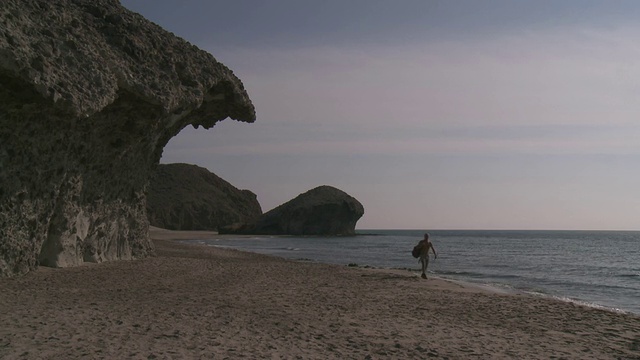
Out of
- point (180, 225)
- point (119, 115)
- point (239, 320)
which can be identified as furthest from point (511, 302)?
point (180, 225)

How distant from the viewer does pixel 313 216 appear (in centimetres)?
11375

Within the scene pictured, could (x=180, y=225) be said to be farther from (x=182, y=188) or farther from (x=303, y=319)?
(x=303, y=319)

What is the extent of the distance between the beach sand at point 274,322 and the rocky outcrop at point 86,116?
5.52ft

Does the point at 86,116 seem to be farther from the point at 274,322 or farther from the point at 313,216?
the point at 313,216

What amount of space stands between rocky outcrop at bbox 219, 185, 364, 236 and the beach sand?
97300 mm

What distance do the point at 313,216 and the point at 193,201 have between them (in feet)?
89.0

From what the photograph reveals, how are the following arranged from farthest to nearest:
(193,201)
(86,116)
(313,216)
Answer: (193,201), (313,216), (86,116)

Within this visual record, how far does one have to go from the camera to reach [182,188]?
412 feet

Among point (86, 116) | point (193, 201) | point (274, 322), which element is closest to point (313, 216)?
point (193, 201)

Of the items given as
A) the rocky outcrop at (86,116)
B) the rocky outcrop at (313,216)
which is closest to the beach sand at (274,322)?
the rocky outcrop at (86,116)

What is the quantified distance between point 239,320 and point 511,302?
7690mm

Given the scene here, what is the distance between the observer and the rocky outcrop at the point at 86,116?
12.3m

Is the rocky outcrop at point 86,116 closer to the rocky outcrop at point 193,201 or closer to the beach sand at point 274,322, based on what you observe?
the beach sand at point 274,322

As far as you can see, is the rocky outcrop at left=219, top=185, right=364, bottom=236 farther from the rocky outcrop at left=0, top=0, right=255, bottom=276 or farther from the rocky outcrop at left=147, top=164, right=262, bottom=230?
the rocky outcrop at left=0, top=0, right=255, bottom=276
